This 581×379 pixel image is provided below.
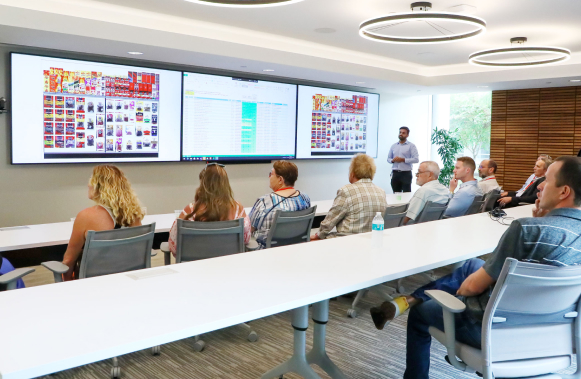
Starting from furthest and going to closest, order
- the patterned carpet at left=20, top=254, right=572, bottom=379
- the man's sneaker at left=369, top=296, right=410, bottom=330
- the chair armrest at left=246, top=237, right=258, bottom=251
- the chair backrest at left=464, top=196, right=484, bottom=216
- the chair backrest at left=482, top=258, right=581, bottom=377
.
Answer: the chair backrest at left=464, top=196, right=484, bottom=216 < the chair armrest at left=246, top=237, right=258, bottom=251 < the patterned carpet at left=20, top=254, right=572, bottom=379 < the man's sneaker at left=369, top=296, right=410, bottom=330 < the chair backrest at left=482, top=258, right=581, bottom=377

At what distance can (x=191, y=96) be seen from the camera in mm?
7344

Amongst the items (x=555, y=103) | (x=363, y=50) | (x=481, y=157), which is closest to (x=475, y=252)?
(x=363, y=50)

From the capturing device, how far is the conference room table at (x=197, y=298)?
57.9 inches

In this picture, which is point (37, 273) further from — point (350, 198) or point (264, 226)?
point (350, 198)

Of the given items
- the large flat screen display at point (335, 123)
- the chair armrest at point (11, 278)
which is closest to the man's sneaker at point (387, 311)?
the chair armrest at point (11, 278)

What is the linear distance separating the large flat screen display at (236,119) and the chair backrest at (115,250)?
173 inches

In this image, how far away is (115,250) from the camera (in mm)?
2949

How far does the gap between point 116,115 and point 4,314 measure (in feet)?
17.3

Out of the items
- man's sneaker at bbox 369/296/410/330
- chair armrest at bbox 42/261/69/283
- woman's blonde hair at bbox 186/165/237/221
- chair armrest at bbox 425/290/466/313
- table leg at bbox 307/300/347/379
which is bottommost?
table leg at bbox 307/300/347/379

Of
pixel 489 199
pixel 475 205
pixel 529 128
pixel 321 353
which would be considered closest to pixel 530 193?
pixel 489 199

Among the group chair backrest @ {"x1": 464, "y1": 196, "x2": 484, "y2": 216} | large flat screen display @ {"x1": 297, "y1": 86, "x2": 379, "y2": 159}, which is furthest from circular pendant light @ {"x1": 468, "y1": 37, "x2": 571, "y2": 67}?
large flat screen display @ {"x1": 297, "y1": 86, "x2": 379, "y2": 159}

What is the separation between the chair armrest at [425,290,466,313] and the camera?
203 centimetres

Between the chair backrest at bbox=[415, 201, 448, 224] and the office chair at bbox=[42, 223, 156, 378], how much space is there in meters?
2.59

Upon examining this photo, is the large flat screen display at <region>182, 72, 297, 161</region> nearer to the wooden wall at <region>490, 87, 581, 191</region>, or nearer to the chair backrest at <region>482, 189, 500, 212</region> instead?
the chair backrest at <region>482, 189, 500, 212</region>
